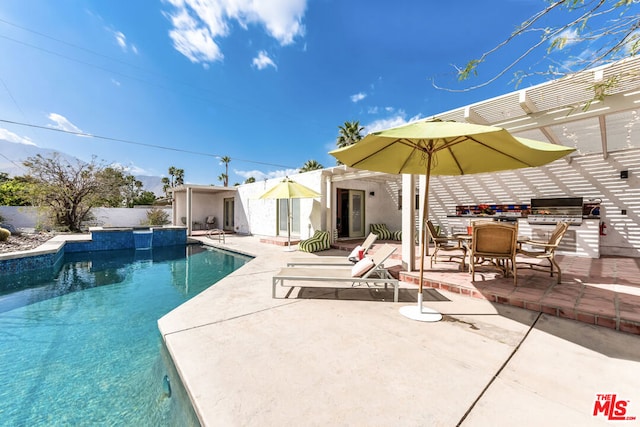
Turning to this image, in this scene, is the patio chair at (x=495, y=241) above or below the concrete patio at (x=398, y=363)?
above

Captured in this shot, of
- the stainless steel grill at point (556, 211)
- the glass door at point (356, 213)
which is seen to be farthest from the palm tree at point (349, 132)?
the stainless steel grill at point (556, 211)

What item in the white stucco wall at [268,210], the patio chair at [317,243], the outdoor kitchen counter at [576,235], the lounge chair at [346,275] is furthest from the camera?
the white stucco wall at [268,210]

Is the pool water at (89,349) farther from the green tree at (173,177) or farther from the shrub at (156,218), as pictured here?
the green tree at (173,177)

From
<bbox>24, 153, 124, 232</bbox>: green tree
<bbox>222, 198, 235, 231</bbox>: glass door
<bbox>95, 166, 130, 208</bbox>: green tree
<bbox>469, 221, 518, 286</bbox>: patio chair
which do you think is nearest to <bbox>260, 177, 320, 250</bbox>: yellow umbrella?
<bbox>469, 221, 518, 286</bbox>: patio chair

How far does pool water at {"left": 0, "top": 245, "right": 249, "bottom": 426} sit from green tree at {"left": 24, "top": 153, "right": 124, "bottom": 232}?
971cm

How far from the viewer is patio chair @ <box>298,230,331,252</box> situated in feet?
32.0

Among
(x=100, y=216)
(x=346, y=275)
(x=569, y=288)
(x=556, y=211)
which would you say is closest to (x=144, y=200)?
(x=100, y=216)

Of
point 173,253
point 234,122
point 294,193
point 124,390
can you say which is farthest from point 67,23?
point 124,390

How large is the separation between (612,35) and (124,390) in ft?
19.9

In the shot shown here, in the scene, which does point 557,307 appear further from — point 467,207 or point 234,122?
point 234,122

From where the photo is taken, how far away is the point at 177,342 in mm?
2943

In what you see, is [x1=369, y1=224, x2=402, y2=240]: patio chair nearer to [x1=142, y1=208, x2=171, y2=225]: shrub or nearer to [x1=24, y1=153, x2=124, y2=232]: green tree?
[x1=24, y1=153, x2=124, y2=232]: green tree

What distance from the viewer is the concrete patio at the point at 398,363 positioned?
1858mm

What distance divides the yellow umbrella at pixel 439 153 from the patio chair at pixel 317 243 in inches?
234
